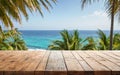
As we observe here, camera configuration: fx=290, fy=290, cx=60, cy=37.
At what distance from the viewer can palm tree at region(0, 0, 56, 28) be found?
354 inches

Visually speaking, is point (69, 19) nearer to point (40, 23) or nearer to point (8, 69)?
point (40, 23)

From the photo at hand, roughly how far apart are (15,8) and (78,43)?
4.39 metres

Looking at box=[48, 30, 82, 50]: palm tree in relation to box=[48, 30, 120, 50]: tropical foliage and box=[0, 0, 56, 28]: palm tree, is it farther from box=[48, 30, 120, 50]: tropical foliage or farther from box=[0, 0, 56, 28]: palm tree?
box=[0, 0, 56, 28]: palm tree

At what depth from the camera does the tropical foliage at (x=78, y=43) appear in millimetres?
12781

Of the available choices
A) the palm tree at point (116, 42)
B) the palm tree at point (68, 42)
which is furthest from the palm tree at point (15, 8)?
the palm tree at point (116, 42)

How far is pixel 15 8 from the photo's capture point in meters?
9.21

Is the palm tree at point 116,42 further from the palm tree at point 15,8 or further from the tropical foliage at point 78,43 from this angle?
the palm tree at point 15,8

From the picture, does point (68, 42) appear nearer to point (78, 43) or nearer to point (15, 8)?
point (78, 43)

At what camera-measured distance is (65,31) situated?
1327 centimetres

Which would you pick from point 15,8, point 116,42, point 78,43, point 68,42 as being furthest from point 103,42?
point 15,8

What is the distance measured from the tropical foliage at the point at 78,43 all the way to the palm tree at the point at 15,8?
3.43 meters

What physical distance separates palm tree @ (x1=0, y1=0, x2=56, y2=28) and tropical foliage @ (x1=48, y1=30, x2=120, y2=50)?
11.3 ft

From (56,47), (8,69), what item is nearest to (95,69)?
(8,69)

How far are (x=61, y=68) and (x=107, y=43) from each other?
33.0 ft
